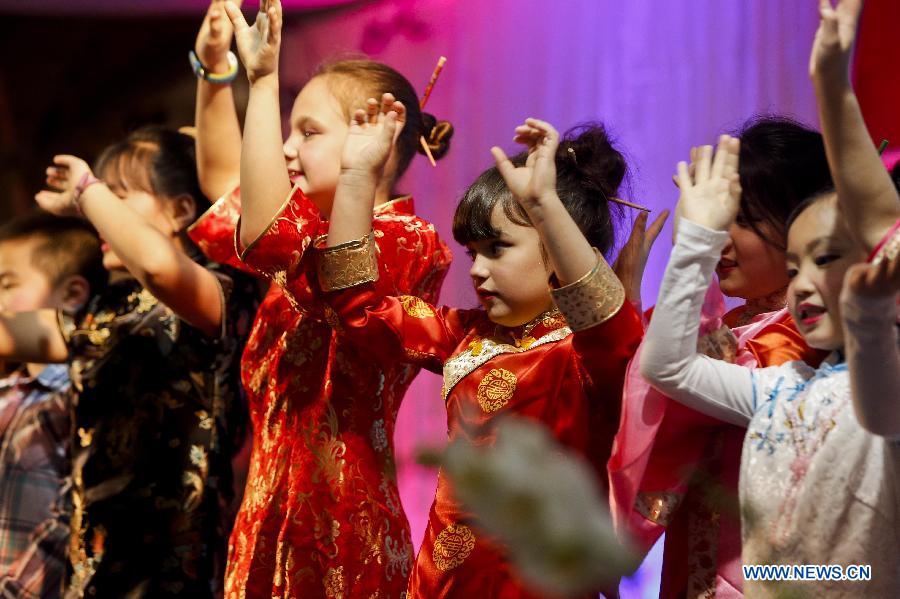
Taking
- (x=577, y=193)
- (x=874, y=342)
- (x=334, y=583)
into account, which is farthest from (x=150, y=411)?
(x=874, y=342)

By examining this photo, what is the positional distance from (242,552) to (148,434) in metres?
0.37

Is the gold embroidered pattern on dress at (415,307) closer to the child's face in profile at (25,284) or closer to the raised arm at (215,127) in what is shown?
the raised arm at (215,127)

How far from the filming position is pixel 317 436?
5.76 ft

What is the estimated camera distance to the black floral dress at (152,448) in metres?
2.03

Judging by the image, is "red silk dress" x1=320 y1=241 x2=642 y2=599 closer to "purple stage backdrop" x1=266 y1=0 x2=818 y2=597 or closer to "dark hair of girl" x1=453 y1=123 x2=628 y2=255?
"dark hair of girl" x1=453 y1=123 x2=628 y2=255

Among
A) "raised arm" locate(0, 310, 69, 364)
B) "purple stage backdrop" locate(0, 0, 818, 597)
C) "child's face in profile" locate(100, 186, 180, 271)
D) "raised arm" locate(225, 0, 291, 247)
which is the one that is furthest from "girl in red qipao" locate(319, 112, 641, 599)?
"raised arm" locate(0, 310, 69, 364)

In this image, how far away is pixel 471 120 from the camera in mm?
2408

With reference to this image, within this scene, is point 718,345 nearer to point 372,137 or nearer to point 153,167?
point 372,137

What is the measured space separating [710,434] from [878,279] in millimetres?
428

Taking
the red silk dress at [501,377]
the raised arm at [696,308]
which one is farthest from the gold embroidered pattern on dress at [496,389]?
the raised arm at [696,308]

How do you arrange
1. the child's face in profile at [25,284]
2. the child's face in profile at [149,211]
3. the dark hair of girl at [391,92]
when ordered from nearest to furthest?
the dark hair of girl at [391,92], the child's face in profile at [149,211], the child's face in profile at [25,284]

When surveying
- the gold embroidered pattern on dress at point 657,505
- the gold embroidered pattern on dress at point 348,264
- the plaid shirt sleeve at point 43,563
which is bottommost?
the plaid shirt sleeve at point 43,563

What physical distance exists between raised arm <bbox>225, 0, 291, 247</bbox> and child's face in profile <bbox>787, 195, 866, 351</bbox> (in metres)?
0.71

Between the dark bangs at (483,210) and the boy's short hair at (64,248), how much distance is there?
1.14m
